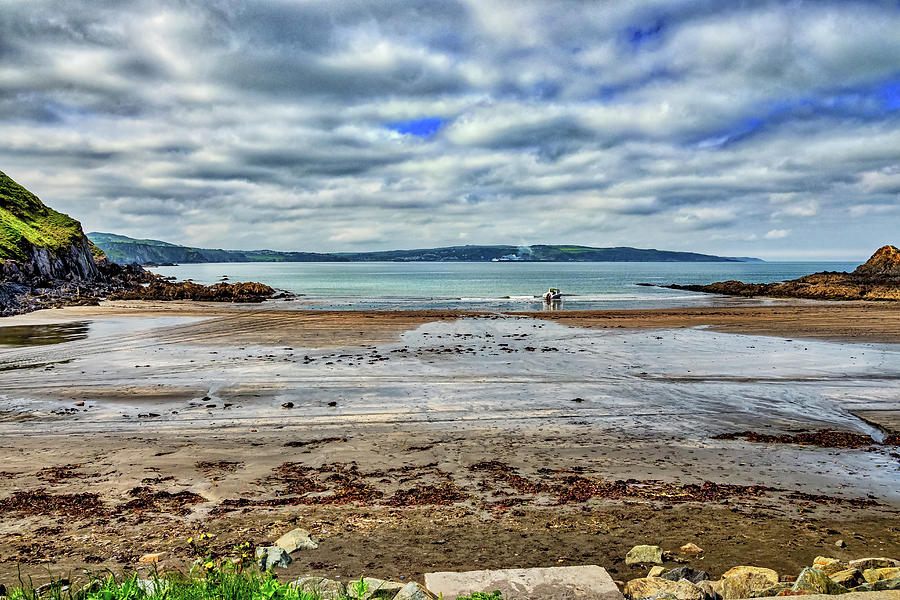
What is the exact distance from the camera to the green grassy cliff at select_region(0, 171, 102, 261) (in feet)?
197

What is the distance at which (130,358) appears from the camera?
23.5 meters

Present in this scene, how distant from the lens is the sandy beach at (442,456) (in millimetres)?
7211

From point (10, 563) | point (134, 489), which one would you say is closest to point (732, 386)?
point (134, 489)

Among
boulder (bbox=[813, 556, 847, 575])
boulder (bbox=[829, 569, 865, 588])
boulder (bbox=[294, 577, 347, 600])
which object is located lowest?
boulder (bbox=[813, 556, 847, 575])

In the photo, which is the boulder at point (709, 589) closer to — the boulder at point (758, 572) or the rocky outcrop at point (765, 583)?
the rocky outcrop at point (765, 583)

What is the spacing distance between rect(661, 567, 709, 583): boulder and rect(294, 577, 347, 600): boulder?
359 centimetres

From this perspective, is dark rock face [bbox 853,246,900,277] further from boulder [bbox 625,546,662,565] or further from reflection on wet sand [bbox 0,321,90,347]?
reflection on wet sand [bbox 0,321,90,347]

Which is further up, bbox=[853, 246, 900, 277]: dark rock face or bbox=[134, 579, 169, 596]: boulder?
bbox=[853, 246, 900, 277]: dark rock face

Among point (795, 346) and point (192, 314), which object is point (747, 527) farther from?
point (192, 314)

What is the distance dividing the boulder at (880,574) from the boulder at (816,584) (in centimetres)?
45

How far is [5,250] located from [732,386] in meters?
69.3

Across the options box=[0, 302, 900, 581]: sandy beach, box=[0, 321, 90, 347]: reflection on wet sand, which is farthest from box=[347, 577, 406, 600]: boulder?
box=[0, 321, 90, 347]: reflection on wet sand

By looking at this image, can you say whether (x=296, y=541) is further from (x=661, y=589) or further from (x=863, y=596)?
(x=863, y=596)

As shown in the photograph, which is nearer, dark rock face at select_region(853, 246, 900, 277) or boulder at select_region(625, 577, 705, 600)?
boulder at select_region(625, 577, 705, 600)
